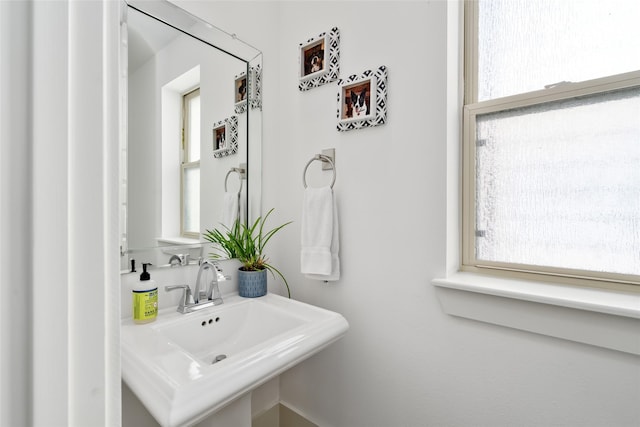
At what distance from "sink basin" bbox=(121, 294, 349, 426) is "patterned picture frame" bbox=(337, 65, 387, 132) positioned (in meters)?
0.77

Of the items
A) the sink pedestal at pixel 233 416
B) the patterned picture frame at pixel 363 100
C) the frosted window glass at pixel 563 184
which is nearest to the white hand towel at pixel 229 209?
the patterned picture frame at pixel 363 100

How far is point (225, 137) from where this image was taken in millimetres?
1362

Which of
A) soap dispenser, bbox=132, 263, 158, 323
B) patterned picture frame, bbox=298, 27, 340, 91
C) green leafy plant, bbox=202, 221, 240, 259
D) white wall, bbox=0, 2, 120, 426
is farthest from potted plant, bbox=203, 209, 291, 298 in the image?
white wall, bbox=0, 2, 120, 426

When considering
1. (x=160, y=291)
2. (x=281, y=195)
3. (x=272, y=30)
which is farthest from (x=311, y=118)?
(x=160, y=291)

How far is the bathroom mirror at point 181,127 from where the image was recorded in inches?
42.9

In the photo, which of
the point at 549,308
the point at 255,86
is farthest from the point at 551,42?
the point at 255,86

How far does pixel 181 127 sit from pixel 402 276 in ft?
3.45

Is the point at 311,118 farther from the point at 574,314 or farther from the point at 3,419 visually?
the point at 3,419

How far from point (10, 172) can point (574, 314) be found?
1.16 m

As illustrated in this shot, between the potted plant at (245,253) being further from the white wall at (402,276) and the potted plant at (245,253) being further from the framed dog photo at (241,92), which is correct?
the framed dog photo at (241,92)

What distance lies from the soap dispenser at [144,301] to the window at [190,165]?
0.87ft

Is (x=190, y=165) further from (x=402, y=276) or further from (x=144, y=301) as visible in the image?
(x=402, y=276)

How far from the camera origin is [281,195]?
157 cm

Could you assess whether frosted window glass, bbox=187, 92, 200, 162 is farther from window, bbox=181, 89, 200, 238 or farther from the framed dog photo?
the framed dog photo
